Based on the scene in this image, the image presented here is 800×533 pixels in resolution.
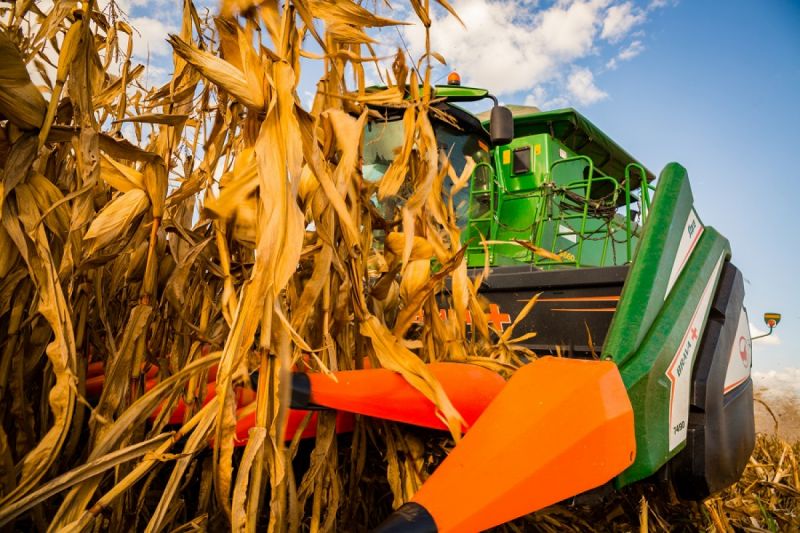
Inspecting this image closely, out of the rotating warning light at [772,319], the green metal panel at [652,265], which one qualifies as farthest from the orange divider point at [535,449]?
the rotating warning light at [772,319]

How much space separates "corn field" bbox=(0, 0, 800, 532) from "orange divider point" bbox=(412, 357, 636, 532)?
0.08 m

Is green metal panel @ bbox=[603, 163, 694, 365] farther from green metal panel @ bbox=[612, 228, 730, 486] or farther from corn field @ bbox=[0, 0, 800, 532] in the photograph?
corn field @ bbox=[0, 0, 800, 532]

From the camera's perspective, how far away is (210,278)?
104 centimetres

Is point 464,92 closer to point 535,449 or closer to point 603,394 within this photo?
point 603,394

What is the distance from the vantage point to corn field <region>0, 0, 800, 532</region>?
27.3 inches

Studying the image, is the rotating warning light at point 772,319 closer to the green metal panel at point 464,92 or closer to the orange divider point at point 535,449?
the green metal panel at point 464,92

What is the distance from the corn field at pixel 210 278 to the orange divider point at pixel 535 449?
0.26 ft

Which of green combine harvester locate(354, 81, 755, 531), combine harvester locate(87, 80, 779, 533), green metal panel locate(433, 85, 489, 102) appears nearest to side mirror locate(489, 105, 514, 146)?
green metal panel locate(433, 85, 489, 102)

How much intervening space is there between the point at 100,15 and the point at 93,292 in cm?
64

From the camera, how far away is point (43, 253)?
712 mm

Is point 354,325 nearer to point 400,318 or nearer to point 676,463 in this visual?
point 400,318

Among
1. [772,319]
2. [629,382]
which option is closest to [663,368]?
[629,382]

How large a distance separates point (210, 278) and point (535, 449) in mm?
687

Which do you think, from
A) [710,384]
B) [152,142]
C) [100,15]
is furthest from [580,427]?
[100,15]
